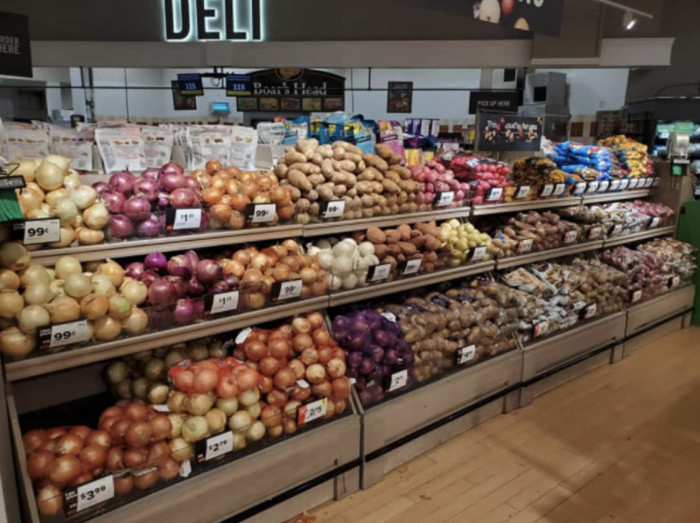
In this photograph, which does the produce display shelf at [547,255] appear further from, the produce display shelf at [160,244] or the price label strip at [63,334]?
the price label strip at [63,334]

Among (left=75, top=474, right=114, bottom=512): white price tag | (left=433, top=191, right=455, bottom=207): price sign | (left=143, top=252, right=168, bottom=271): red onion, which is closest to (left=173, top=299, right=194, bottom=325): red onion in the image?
(left=143, top=252, right=168, bottom=271): red onion

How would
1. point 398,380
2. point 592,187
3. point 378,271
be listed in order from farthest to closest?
point 592,187 < point 378,271 < point 398,380

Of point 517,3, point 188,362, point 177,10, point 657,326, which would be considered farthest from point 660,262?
point 177,10

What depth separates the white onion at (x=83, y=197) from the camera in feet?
7.30

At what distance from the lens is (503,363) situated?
359 centimetres

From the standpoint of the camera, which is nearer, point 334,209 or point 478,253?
point 334,209

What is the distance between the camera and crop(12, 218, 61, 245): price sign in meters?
2.02

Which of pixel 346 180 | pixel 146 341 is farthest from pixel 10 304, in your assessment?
pixel 346 180

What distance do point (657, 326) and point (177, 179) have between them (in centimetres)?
457

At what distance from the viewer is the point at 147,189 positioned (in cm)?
246

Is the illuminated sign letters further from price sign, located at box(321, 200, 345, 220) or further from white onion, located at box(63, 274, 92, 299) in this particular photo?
white onion, located at box(63, 274, 92, 299)

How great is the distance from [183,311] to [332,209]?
1024 mm

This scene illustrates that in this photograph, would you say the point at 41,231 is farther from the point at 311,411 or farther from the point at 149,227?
the point at 311,411

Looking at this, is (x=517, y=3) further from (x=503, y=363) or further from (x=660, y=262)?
(x=660, y=262)
